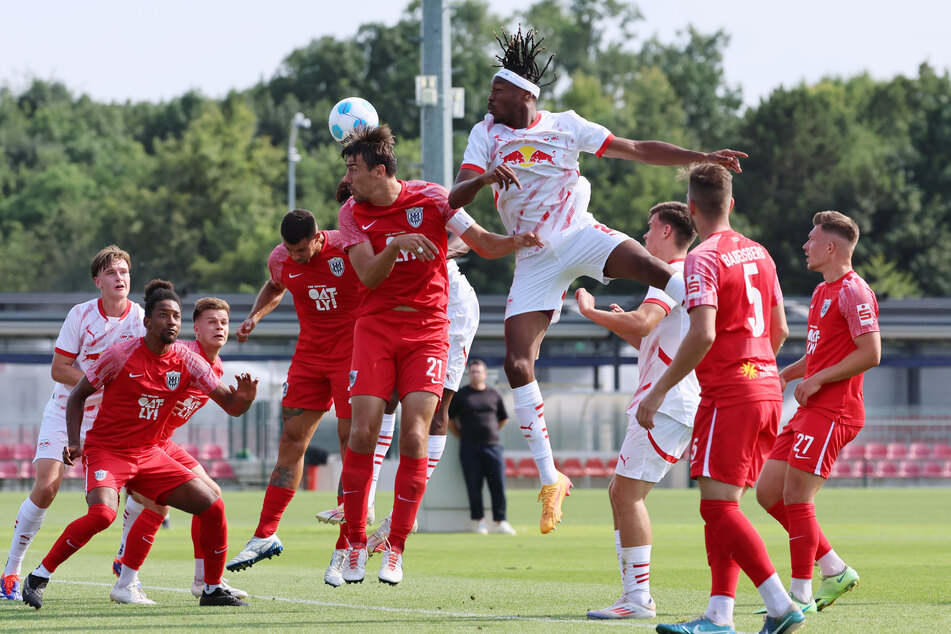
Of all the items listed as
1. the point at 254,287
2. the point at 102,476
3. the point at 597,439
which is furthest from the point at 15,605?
the point at 254,287

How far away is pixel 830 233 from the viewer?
8812mm

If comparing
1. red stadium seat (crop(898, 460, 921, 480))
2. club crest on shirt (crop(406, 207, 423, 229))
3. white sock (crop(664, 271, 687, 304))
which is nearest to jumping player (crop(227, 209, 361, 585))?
club crest on shirt (crop(406, 207, 423, 229))

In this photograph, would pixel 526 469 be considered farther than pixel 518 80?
Yes

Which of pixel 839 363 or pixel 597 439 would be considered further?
pixel 597 439

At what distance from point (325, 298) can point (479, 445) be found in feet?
27.5

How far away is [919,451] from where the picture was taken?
33969 mm

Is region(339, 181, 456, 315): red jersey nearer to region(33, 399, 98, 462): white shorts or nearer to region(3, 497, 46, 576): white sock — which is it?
region(33, 399, 98, 462): white shorts

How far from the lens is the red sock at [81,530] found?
28.2 feet

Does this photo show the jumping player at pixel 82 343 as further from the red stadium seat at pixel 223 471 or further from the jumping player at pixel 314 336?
the red stadium seat at pixel 223 471

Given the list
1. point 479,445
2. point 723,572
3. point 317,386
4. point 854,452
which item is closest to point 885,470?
point 854,452

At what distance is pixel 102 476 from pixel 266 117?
232 feet

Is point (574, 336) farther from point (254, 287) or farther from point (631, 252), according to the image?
point (254, 287)

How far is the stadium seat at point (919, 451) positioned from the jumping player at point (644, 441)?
27052mm

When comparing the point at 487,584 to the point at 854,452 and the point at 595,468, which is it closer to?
the point at 595,468
